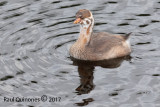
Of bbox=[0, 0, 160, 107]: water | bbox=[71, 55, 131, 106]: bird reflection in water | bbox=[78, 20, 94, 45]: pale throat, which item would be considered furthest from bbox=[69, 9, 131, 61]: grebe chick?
bbox=[0, 0, 160, 107]: water

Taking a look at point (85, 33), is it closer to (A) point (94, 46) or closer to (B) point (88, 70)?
(A) point (94, 46)

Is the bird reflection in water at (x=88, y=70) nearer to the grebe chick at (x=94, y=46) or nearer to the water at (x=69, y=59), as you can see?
the water at (x=69, y=59)

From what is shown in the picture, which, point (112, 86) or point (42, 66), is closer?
point (112, 86)

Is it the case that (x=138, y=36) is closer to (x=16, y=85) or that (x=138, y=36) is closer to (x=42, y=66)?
(x=42, y=66)

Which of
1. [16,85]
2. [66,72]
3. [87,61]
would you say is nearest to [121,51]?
[87,61]

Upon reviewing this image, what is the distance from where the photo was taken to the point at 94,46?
16234 millimetres

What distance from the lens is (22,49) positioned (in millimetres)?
16688

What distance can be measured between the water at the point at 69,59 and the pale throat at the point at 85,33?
0.73m

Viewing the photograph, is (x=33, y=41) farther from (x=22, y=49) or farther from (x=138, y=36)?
(x=138, y=36)

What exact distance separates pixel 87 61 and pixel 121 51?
124 centimetres

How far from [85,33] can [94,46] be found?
0.53 m

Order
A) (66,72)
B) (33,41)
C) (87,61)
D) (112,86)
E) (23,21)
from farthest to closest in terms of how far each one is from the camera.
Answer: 1. (23,21)
2. (33,41)
3. (87,61)
4. (66,72)
5. (112,86)

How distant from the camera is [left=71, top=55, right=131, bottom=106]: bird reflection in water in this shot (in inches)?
559

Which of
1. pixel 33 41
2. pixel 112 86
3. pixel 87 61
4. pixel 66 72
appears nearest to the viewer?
pixel 112 86
